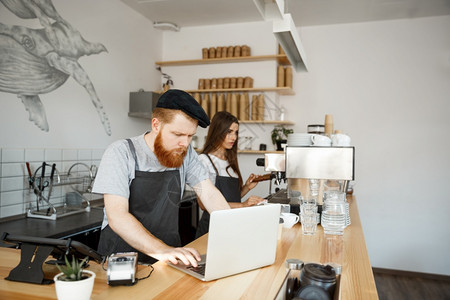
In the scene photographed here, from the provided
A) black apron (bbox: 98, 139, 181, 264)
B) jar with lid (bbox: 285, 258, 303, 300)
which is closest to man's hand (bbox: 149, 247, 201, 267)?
jar with lid (bbox: 285, 258, 303, 300)

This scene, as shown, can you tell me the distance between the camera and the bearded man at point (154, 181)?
5.32ft

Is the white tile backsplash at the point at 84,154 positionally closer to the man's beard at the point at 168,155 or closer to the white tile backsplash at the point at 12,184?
the white tile backsplash at the point at 12,184

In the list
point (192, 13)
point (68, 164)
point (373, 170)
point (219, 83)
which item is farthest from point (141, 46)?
point (373, 170)

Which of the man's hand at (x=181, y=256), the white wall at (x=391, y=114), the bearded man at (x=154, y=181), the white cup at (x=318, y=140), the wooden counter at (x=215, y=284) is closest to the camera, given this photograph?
the wooden counter at (x=215, y=284)

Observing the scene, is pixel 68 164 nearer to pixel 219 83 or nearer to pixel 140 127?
pixel 140 127

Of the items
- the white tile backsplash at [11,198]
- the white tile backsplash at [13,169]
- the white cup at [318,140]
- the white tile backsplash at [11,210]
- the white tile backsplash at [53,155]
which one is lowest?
the white tile backsplash at [11,210]

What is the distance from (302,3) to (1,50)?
2.96 metres

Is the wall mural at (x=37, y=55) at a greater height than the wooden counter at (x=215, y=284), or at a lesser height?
greater

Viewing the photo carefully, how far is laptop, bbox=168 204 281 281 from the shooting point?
1205 millimetres

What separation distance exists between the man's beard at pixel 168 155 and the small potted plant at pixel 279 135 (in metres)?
2.72

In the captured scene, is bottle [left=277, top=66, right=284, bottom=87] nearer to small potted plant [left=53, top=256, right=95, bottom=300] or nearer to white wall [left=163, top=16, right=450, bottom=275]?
white wall [left=163, top=16, right=450, bottom=275]

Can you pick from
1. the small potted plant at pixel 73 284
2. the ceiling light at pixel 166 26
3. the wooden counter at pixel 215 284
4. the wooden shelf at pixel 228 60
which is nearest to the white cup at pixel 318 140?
the wooden counter at pixel 215 284

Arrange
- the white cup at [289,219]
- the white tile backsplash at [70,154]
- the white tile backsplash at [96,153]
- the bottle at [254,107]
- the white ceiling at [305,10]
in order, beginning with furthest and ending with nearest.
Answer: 1. the bottle at [254,107]
2. the white ceiling at [305,10]
3. the white tile backsplash at [96,153]
4. the white tile backsplash at [70,154]
5. the white cup at [289,219]

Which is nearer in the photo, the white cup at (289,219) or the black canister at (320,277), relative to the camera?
the black canister at (320,277)
